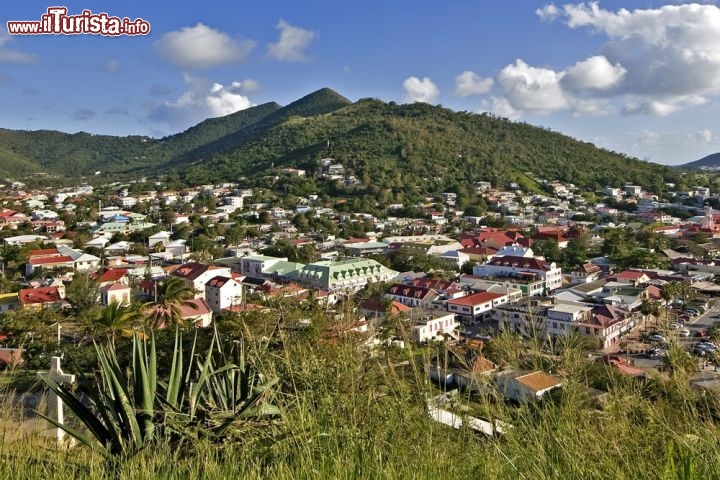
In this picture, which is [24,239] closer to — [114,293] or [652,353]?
[114,293]

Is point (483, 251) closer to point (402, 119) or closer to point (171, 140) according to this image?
point (402, 119)

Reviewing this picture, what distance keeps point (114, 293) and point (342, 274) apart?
839cm

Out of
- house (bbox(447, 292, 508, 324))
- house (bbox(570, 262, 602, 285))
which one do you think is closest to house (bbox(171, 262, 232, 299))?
house (bbox(447, 292, 508, 324))

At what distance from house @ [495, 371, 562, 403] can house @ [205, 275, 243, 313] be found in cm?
1729

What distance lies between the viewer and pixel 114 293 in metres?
19.6

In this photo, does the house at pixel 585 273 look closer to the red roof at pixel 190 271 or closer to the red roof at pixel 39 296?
the red roof at pixel 190 271

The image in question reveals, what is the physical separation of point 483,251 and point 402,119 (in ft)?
153

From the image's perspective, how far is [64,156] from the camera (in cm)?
11019

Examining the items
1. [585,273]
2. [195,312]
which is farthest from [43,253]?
[585,273]

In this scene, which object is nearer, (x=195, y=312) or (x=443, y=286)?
(x=195, y=312)

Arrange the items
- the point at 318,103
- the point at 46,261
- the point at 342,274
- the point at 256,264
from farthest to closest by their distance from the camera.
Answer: the point at 318,103 < the point at 256,264 < the point at 46,261 < the point at 342,274

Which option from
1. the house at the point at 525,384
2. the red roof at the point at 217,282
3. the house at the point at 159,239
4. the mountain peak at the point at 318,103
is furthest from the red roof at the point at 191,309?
the mountain peak at the point at 318,103

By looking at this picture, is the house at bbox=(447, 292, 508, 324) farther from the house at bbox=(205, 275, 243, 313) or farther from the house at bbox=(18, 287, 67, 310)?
the house at bbox=(18, 287, 67, 310)

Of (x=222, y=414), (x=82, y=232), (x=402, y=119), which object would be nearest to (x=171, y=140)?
(x=402, y=119)
